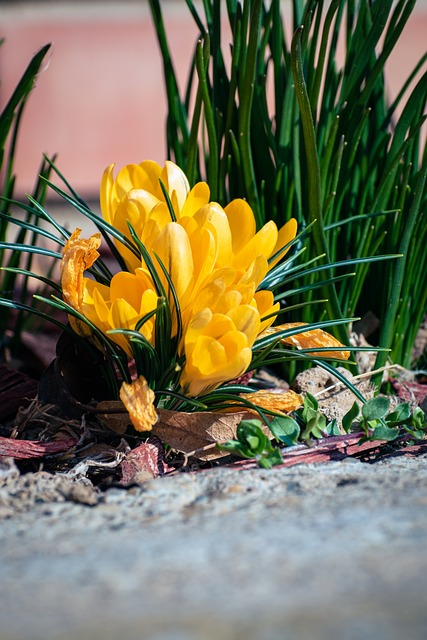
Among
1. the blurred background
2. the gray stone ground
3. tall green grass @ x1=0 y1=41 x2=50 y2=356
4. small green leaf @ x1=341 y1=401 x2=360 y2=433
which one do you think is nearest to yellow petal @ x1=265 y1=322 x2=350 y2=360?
small green leaf @ x1=341 y1=401 x2=360 y2=433

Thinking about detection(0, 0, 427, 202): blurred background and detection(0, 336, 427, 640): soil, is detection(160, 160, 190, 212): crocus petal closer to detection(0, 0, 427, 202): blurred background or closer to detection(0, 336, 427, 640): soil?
detection(0, 336, 427, 640): soil

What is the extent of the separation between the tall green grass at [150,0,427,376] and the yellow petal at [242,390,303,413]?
17cm

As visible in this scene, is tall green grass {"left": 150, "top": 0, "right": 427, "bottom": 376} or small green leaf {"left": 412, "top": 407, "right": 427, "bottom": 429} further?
tall green grass {"left": 150, "top": 0, "right": 427, "bottom": 376}

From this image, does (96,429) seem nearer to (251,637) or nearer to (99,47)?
(251,637)

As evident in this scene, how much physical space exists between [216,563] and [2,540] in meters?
0.15

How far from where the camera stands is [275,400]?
69 centimetres

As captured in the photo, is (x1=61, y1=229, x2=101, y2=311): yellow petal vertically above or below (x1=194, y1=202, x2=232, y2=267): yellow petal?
below

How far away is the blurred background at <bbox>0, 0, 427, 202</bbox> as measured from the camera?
2.56 metres

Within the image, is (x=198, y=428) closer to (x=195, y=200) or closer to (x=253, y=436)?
(x=253, y=436)

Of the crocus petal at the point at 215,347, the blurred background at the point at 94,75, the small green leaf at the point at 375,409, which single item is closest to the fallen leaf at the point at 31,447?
the crocus petal at the point at 215,347

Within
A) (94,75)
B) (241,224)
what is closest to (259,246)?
(241,224)

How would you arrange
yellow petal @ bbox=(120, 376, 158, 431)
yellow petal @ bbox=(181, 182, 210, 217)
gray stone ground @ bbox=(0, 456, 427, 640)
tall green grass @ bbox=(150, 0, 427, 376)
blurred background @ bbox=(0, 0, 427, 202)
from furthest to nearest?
blurred background @ bbox=(0, 0, 427, 202) < tall green grass @ bbox=(150, 0, 427, 376) < yellow petal @ bbox=(181, 182, 210, 217) < yellow petal @ bbox=(120, 376, 158, 431) < gray stone ground @ bbox=(0, 456, 427, 640)

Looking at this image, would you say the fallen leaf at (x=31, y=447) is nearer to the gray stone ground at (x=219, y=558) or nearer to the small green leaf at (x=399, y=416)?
the gray stone ground at (x=219, y=558)

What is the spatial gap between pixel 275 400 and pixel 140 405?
0.45ft
